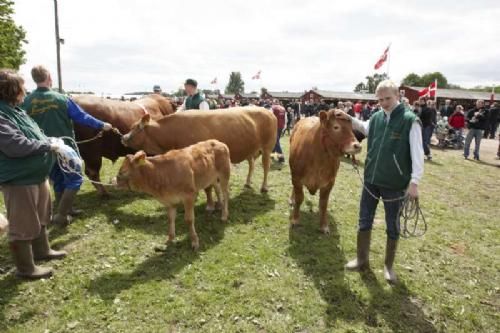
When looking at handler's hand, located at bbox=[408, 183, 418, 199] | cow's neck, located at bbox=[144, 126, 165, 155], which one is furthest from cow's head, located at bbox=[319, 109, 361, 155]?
cow's neck, located at bbox=[144, 126, 165, 155]

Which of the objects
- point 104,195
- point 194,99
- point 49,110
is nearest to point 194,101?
point 194,99

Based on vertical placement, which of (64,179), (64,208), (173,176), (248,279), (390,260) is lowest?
(248,279)

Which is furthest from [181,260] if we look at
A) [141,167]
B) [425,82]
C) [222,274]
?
[425,82]

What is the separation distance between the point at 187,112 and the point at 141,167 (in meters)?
2.51

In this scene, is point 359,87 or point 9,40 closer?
point 9,40

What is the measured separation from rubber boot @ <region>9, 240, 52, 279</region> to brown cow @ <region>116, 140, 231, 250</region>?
1274mm

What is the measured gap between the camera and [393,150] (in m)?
3.99

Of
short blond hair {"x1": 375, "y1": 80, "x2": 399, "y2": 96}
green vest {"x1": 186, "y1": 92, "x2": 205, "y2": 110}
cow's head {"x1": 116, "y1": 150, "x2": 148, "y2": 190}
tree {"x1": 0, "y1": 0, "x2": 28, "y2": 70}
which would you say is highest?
tree {"x1": 0, "y1": 0, "x2": 28, "y2": 70}

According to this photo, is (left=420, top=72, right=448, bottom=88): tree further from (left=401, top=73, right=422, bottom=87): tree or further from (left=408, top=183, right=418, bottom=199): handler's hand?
(left=408, top=183, right=418, bottom=199): handler's hand

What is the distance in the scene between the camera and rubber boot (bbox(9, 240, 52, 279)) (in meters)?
4.03

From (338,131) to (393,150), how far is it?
1.06m

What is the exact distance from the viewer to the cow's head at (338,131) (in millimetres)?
4850

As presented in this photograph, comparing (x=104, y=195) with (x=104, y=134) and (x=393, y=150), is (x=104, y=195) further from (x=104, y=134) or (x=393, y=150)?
(x=393, y=150)

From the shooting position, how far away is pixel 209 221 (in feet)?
20.2
